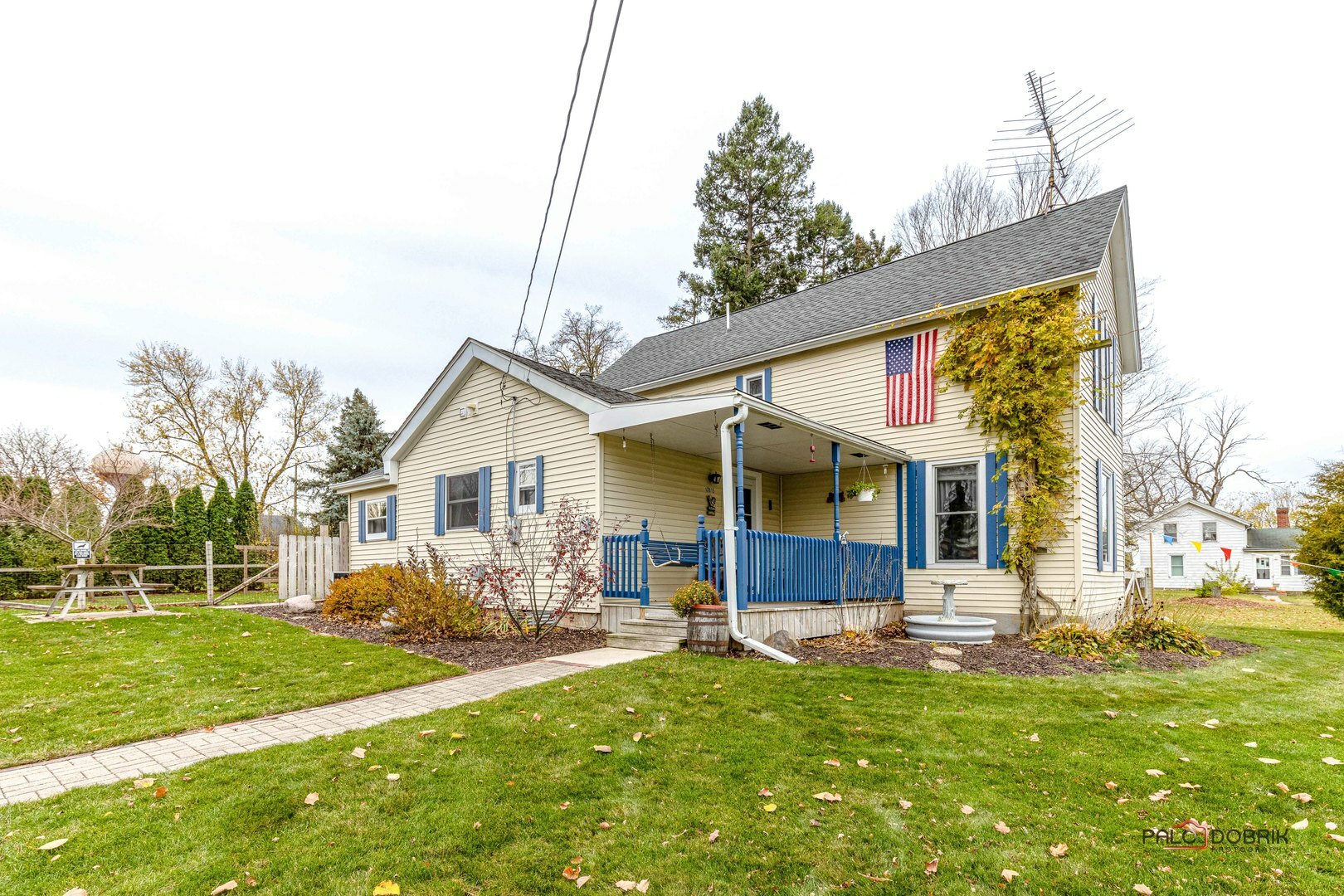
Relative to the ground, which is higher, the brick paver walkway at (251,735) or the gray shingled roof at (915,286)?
the gray shingled roof at (915,286)

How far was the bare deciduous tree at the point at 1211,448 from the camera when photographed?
104 ft

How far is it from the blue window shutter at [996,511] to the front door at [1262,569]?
3024 centimetres

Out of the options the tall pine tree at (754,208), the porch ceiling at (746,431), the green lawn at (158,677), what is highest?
the tall pine tree at (754,208)

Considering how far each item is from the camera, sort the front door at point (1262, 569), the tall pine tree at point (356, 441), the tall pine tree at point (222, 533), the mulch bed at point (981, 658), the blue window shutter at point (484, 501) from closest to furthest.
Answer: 1. the mulch bed at point (981, 658)
2. the blue window shutter at point (484, 501)
3. the tall pine tree at point (222, 533)
4. the tall pine tree at point (356, 441)
5. the front door at point (1262, 569)

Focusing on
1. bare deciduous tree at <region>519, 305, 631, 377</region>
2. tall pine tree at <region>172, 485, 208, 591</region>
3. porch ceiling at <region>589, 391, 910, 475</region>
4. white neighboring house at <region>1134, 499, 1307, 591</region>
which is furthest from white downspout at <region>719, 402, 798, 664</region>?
white neighboring house at <region>1134, 499, 1307, 591</region>

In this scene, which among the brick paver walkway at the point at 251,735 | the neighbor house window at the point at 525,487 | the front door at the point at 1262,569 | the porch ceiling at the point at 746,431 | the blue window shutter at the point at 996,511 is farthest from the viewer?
the front door at the point at 1262,569

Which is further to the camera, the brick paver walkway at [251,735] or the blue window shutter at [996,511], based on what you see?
the blue window shutter at [996,511]

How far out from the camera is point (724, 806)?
11.7 feet

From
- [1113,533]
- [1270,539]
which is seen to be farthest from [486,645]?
[1270,539]

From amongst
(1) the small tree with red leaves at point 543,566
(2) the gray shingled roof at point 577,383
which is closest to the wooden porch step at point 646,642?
(1) the small tree with red leaves at point 543,566

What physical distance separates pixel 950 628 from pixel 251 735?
7.87 m

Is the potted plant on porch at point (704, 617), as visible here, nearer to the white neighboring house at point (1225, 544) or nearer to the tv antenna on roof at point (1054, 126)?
the tv antenna on roof at point (1054, 126)

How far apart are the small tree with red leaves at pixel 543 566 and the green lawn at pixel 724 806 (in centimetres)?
346

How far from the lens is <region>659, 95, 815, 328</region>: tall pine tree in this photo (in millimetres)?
27984
